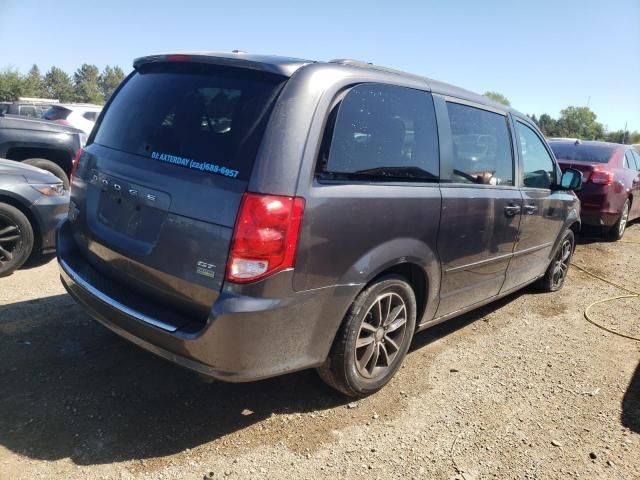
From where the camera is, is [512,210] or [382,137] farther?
[512,210]

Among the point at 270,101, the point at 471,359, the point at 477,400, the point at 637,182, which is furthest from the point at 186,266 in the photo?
the point at 637,182

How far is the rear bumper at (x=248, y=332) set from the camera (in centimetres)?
232

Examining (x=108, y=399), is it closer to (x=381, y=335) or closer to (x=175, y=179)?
(x=175, y=179)

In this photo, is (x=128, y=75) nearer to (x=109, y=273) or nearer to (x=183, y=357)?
(x=109, y=273)

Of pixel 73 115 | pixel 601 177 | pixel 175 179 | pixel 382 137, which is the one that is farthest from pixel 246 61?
pixel 73 115

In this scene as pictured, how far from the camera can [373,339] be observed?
3.07 meters

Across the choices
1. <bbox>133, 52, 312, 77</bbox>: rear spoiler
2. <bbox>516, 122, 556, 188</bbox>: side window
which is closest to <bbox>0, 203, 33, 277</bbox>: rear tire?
<bbox>133, 52, 312, 77</bbox>: rear spoiler

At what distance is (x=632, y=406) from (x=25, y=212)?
526 cm

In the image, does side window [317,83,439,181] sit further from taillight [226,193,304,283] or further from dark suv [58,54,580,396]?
taillight [226,193,304,283]

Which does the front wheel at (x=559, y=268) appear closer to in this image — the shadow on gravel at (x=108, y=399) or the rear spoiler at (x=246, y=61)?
the shadow on gravel at (x=108, y=399)

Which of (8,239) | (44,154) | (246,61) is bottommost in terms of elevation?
(8,239)

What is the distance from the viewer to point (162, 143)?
8.77ft

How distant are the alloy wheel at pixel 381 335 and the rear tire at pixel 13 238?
3.59m

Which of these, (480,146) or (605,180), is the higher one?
(480,146)
